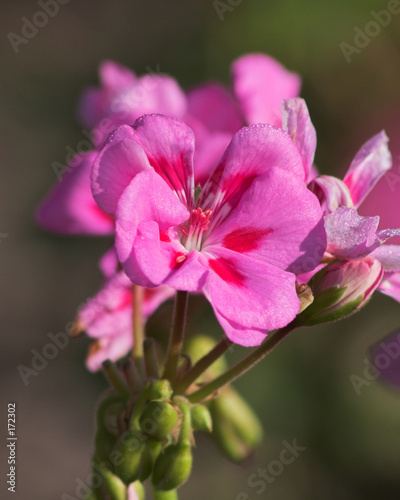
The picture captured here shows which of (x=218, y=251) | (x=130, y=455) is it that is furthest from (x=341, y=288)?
(x=130, y=455)

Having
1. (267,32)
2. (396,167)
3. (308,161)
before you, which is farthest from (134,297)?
(267,32)

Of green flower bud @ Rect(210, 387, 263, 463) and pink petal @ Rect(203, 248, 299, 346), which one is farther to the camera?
green flower bud @ Rect(210, 387, 263, 463)

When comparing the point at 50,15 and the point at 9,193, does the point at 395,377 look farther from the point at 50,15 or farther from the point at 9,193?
the point at 50,15

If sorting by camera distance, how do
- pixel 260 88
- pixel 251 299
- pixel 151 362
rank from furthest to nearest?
1. pixel 260 88
2. pixel 151 362
3. pixel 251 299

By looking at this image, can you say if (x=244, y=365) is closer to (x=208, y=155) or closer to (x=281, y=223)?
(x=281, y=223)

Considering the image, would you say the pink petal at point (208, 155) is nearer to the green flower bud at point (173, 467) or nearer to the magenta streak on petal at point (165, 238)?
the magenta streak on petal at point (165, 238)

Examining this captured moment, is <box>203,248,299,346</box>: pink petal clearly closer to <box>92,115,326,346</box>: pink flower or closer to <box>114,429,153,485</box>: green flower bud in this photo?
<box>92,115,326,346</box>: pink flower

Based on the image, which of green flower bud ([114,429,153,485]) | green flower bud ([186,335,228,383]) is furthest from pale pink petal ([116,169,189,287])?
green flower bud ([186,335,228,383])
